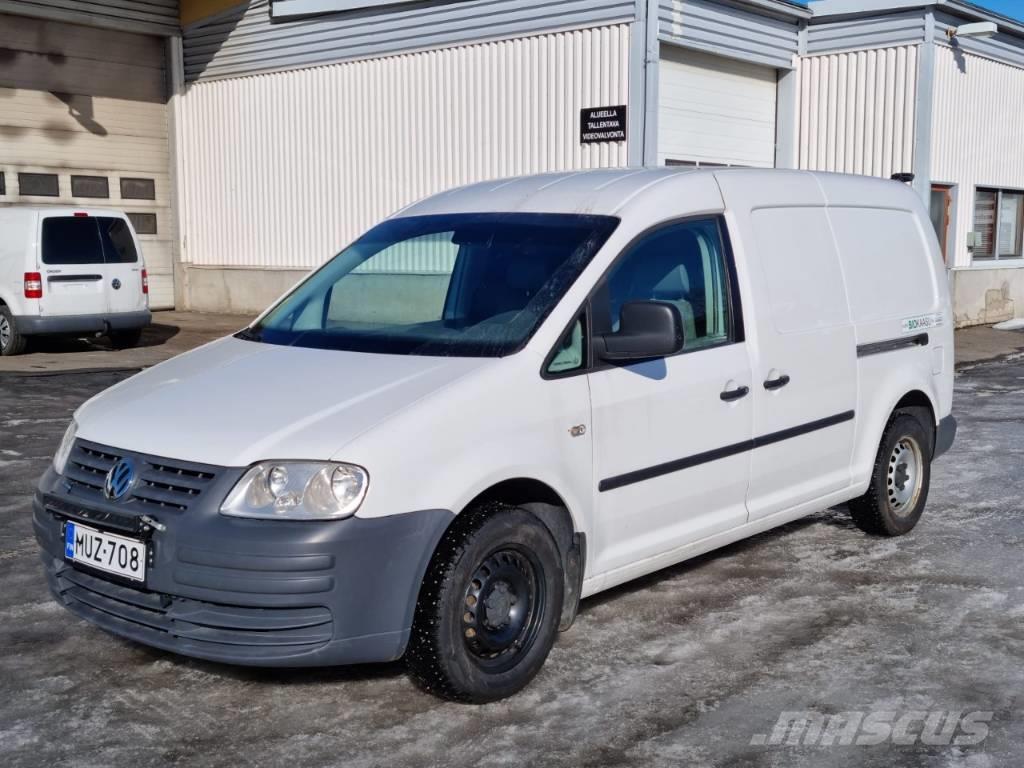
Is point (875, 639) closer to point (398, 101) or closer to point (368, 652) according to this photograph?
point (368, 652)

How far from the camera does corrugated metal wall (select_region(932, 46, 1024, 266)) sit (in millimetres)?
17203

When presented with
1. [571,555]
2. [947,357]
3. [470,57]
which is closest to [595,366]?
[571,555]

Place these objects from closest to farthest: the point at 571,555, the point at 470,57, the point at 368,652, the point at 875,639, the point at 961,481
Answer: the point at 368,652 < the point at 571,555 < the point at 875,639 < the point at 961,481 < the point at 470,57

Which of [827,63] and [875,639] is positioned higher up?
[827,63]

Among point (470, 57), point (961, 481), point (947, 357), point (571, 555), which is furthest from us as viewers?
point (470, 57)

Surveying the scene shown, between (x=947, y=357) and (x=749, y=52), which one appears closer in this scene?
(x=947, y=357)

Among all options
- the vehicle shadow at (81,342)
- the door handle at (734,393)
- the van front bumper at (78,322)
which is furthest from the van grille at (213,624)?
the vehicle shadow at (81,342)

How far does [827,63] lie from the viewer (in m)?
17.3

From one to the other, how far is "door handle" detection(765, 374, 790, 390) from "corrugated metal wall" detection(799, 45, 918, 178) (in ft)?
40.0

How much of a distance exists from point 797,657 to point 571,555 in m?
0.99

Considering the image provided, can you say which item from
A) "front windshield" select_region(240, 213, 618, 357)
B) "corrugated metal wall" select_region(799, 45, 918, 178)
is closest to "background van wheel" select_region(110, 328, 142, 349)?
"corrugated metal wall" select_region(799, 45, 918, 178)

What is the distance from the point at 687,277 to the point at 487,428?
1418mm

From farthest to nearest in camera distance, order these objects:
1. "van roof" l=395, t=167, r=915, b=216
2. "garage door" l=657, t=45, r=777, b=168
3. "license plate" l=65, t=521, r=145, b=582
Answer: "garage door" l=657, t=45, r=777, b=168, "van roof" l=395, t=167, r=915, b=216, "license plate" l=65, t=521, r=145, b=582

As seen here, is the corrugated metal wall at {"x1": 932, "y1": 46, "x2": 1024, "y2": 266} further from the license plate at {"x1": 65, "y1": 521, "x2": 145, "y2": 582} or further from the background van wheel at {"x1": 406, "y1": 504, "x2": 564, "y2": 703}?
the license plate at {"x1": 65, "y1": 521, "x2": 145, "y2": 582}
